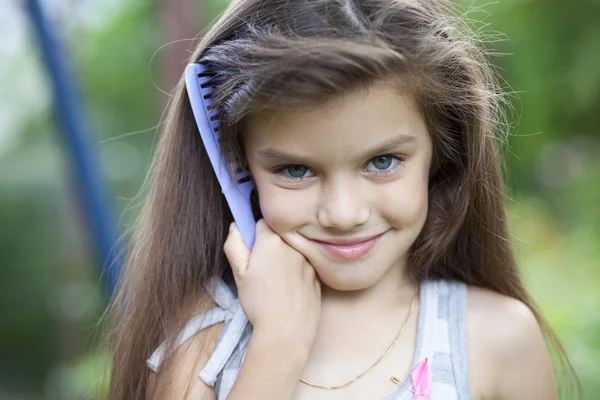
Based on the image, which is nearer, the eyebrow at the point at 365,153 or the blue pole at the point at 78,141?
the eyebrow at the point at 365,153

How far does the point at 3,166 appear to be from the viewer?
21.7 feet

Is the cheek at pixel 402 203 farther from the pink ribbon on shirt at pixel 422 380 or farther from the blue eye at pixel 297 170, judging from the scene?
the pink ribbon on shirt at pixel 422 380

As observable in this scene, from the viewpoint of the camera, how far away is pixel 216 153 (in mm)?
1359

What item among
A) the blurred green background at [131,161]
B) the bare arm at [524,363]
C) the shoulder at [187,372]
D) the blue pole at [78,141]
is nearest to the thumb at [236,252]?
the shoulder at [187,372]

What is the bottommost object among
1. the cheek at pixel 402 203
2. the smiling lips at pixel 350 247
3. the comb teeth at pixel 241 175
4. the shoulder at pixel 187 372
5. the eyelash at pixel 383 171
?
the shoulder at pixel 187 372

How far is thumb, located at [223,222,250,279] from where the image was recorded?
4.41 feet

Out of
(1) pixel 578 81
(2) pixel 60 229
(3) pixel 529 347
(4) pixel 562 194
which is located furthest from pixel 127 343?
(2) pixel 60 229

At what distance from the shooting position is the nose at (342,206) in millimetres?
1191

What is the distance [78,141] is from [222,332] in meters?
0.99

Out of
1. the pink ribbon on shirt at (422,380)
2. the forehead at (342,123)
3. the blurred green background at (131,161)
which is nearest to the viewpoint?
the forehead at (342,123)

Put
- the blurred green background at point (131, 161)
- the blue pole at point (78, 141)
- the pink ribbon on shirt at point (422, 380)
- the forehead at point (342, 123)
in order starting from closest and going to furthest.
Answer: the forehead at point (342, 123)
the pink ribbon on shirt at point (422, 380)
the blue pole at point (78, 141)
the blurred green background at point (131, 161)

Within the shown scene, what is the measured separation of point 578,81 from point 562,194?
5.20 feet

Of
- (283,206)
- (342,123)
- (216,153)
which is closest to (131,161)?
(216,153)

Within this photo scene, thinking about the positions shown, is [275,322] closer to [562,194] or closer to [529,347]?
[529,347]
